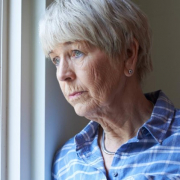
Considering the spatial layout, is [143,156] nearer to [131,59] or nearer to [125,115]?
[125,115]

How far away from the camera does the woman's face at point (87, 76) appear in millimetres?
1016

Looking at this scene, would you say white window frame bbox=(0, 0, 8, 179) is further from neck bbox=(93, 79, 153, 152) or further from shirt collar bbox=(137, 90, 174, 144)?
shirt collar bbox=(137, 90, 174, 144)

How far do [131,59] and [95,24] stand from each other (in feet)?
0.60

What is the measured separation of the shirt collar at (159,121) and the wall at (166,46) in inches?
16.1

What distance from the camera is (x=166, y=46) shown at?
1535 millimetres

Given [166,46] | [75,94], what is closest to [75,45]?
[75,94]

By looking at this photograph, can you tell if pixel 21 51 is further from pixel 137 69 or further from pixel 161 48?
pixel 161 48

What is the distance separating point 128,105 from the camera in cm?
111

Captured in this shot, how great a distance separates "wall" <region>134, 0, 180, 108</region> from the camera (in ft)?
4.98

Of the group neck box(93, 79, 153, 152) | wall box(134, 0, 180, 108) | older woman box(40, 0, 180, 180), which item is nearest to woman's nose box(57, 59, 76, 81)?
older woman box(40, 0, 180, 180)

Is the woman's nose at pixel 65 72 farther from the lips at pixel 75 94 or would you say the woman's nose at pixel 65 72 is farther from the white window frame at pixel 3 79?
the white window frame at pixel 3 79

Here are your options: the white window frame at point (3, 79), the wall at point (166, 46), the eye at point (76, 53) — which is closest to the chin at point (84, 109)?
the eye at point (76, 53)

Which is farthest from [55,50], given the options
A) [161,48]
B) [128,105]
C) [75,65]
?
[161,48]

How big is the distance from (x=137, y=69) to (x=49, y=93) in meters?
0.35
